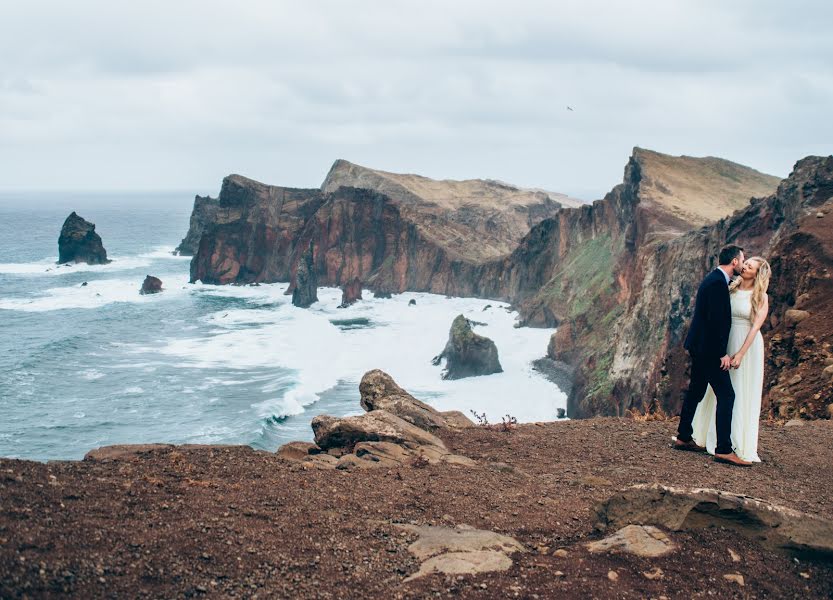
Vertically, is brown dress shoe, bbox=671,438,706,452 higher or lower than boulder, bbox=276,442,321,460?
higher

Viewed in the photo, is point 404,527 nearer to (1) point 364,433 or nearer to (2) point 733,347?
(1) point 364,433

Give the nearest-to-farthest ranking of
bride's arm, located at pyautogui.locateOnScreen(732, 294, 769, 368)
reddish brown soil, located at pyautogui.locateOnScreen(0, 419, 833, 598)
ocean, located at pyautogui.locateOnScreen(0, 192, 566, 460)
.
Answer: reddish brown soil, located at pyautogui.locateOnScreen(0, 419, 833, 598) < bride's arm, located at pyautogui.locateOnScreen(732, 294, 769, 368) < ocean, located at pyautogui.locateOnScreen(0, 192, 566, 460)

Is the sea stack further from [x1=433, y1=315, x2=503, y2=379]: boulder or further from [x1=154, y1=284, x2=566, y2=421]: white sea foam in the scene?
[x1=433, y1=315, x2=503, y2=379]: boulder

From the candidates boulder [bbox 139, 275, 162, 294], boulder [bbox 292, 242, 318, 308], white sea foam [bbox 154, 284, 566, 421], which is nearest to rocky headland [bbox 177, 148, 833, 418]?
white sea foam [bbox 154, 284, 566, 421]

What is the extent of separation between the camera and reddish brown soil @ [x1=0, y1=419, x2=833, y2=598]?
16.3ft

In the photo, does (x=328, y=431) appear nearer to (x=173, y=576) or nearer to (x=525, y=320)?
(x=173, y=576)

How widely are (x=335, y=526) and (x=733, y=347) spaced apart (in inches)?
198

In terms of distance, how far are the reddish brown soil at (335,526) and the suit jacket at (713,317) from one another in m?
1.37

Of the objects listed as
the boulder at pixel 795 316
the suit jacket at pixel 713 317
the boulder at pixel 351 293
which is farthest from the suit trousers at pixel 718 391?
the boulder at pixel 351 293

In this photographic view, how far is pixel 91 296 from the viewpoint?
234 feet

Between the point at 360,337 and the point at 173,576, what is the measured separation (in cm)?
5245

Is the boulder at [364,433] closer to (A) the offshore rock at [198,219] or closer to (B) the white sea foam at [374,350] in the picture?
(B) the white sea foam at [374,350]

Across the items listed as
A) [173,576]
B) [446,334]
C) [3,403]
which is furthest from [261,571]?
[446,334]

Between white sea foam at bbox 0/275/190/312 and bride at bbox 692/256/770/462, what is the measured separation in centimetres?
6622
